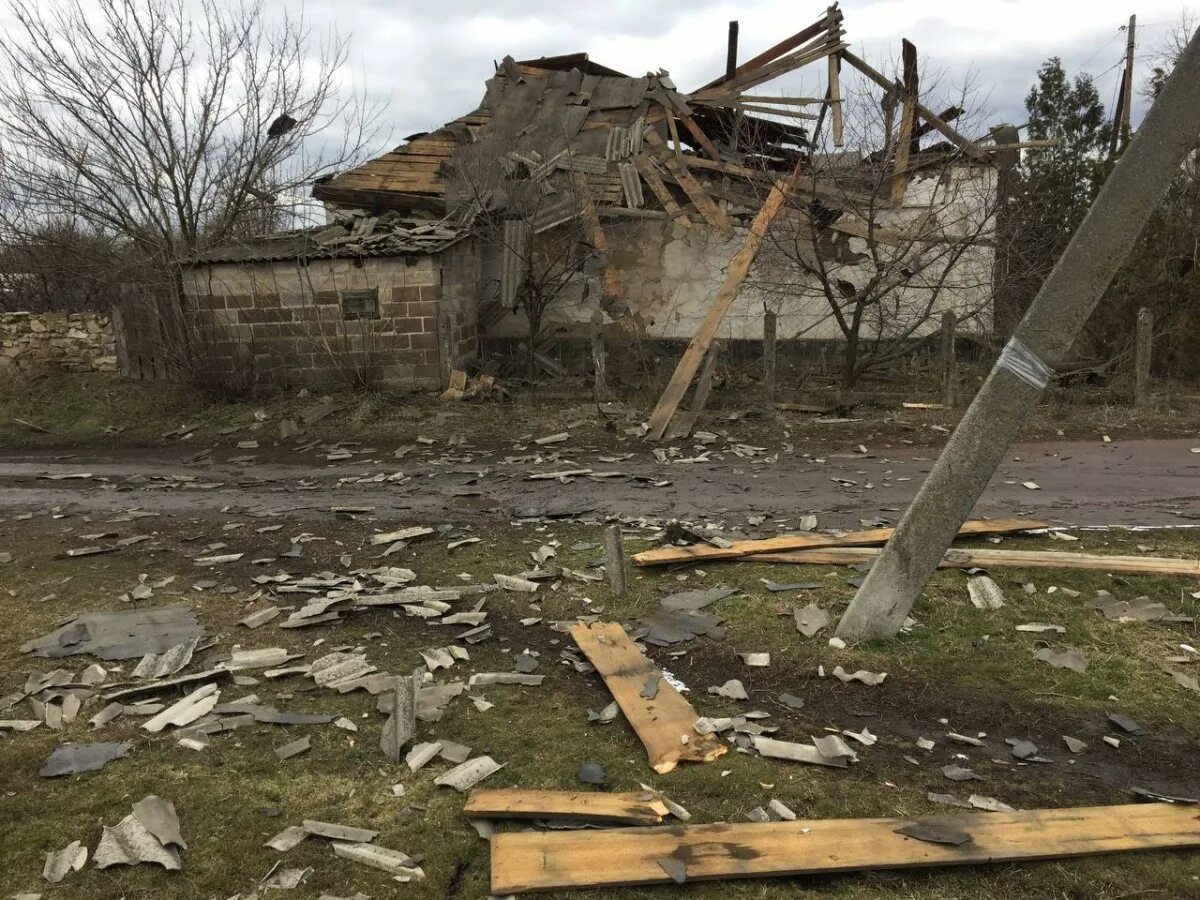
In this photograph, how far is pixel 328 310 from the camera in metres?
14.6

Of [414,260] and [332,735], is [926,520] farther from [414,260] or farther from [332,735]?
[414,260]

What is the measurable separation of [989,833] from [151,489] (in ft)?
32.0

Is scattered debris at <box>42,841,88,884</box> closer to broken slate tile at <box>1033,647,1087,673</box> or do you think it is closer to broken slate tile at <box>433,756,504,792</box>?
broken slate tile at <box>433,756,504,792</box>

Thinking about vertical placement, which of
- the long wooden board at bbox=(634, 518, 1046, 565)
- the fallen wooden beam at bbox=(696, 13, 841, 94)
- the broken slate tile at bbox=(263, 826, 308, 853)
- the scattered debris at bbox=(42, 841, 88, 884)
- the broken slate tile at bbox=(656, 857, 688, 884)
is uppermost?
the fallen wooden beam at bbox=(696, 13, 841, 94)

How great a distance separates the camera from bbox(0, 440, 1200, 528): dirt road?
26.2 ft

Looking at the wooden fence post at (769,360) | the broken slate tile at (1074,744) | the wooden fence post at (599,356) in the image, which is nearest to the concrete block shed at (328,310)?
the wooden fence post at (599,356)

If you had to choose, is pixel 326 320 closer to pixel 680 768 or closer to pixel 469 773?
pixel 469 773

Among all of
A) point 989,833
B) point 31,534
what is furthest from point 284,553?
point 989,833

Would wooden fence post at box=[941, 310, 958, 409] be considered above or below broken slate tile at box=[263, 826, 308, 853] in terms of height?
above

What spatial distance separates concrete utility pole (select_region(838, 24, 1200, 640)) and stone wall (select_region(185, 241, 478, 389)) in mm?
10917

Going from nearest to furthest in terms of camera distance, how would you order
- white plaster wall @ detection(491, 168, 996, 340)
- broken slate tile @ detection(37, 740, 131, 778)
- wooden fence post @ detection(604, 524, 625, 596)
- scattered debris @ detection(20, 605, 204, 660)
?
broken slate tile @ detection(37, 740, 131, 778), scattered debris @ detection(20, 605, 204, 660), wooden fence post @ detection(604, 524, 625, 596), white plaster wall @ detection(491, 168, 996, 340)

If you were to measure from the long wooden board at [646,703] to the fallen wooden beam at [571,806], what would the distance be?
0.36 metres

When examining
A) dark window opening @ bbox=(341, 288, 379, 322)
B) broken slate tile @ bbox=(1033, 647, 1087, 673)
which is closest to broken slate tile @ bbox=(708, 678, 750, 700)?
broken slate tile @ bbox=(1033, 647, 1087, 673)

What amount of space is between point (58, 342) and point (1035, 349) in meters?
17.7
